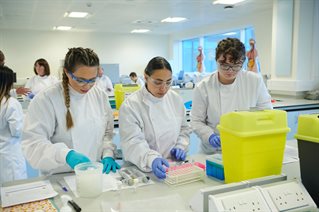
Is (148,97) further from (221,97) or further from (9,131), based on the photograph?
(9,131)

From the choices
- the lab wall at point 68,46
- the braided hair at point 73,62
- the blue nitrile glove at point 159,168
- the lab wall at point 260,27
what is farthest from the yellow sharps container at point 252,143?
the lab wall at point 68,46

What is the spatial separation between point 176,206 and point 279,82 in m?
3.68

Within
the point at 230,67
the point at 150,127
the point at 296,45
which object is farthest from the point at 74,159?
the point at 296,45

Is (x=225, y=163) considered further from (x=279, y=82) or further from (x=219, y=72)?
(x=279, y=82)

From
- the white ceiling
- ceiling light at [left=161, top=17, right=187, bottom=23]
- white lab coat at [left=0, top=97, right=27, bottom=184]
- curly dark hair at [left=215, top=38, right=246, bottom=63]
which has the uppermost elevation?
ceiling light at [left=161, top=17, right=187, bottom=23]

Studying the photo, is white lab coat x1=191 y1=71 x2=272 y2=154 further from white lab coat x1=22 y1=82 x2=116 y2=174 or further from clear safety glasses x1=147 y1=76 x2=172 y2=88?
white lab coat x1=22 y1=82 x2=116 y2=174

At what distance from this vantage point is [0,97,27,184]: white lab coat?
87.3 inches

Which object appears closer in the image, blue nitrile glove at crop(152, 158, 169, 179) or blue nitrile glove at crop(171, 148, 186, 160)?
blue nitrile glove at crop(152, 158, 169, 179)

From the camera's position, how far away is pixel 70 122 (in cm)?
146

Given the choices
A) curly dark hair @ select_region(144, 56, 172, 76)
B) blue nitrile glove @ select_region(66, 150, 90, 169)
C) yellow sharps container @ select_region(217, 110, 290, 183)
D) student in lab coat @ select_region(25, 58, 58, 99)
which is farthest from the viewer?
student in lab coat @ select_region(25, 58, 58, 99)

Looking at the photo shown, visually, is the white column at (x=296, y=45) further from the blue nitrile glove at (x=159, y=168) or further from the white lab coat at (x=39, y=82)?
the white lab coat at (x=39, y=82)

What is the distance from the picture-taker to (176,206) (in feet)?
3.49

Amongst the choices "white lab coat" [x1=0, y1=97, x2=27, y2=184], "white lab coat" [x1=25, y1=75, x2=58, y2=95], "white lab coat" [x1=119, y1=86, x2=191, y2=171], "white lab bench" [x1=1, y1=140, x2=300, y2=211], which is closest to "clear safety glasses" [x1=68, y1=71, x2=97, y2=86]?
"white lab coat" [x1=119, y1=86, x2=191, y2=171]

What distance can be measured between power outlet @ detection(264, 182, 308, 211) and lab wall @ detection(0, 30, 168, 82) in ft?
28.8
